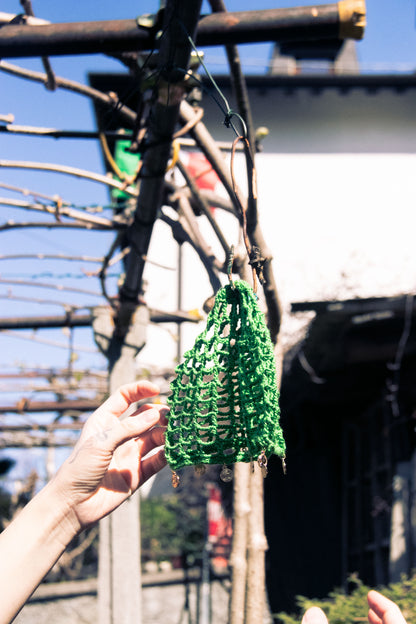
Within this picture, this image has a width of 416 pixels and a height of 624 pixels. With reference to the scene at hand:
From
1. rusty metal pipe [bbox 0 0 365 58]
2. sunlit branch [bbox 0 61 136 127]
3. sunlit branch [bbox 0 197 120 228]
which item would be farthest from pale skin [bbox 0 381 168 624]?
sunlit branch [bbox 0 197 120 228]

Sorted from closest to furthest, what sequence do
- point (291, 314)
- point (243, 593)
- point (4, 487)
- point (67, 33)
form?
point (67, 33) < point (243, 593) < point (291, 314) < point (4, 487)

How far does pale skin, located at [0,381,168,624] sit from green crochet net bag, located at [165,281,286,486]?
10cm

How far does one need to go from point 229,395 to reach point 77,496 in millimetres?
422

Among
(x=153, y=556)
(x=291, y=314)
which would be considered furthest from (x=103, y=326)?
(x=153, y=556)

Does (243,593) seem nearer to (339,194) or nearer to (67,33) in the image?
(67,33)

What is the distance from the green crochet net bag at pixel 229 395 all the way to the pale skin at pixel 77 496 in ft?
0.33

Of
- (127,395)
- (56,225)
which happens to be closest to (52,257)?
(56,225)

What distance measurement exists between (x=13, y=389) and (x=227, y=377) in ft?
23.8

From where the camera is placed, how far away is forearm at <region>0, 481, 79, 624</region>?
49.4 inches

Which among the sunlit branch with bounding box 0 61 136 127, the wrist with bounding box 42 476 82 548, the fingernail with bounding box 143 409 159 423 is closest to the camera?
the wrist with bounding box 42 476 82 548

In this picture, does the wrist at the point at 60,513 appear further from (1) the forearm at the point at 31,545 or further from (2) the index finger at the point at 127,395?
(2) the index finger at the point at 127,395

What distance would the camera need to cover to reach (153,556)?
1153cm

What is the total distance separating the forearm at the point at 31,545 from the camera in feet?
4.12

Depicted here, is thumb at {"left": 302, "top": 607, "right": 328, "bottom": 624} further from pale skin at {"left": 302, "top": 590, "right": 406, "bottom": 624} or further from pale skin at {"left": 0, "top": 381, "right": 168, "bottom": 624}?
pale skin at {"left": 0, "top": 381, "right": 168, "bottom": 624}
